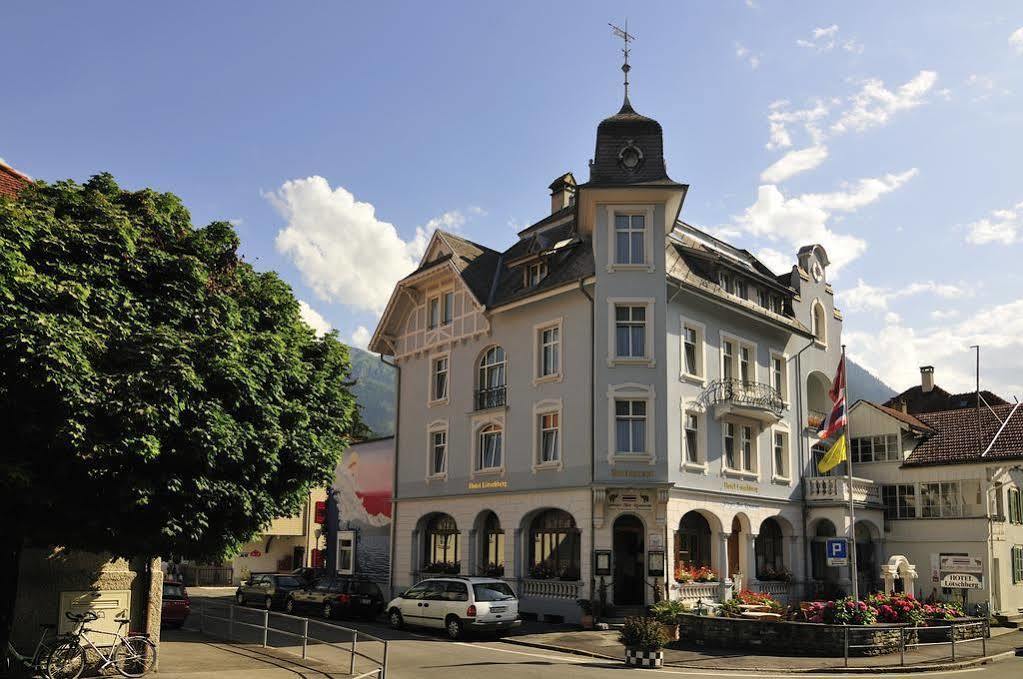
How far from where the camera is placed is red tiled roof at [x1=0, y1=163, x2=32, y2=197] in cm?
1761

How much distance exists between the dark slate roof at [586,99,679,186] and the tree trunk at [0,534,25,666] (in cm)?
2181

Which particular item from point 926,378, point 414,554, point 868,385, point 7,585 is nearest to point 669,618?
point 414,554

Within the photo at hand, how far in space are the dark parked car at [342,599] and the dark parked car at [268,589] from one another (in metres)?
1.47

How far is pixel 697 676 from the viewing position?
63.7ft

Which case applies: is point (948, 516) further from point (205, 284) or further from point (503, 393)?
point (205, 284)

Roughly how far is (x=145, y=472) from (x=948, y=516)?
3433 centimetres

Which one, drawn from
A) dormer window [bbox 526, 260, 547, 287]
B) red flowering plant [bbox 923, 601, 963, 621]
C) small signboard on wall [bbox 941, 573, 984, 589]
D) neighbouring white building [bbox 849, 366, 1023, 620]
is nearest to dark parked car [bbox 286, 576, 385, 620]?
dormer window [bbox 526, 260, 547, 287]

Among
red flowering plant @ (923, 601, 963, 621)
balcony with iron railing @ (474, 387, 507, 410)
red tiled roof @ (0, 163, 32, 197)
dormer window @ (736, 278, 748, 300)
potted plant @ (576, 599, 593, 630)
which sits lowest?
potted plant @ (576, 599, 593, 630)

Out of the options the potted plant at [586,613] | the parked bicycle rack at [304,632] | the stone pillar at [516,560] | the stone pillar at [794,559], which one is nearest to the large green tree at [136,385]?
the parked bicycle rack at [304,632]

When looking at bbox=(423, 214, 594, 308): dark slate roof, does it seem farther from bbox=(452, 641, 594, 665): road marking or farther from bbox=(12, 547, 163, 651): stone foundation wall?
bbox=(12, 547, 163, 651): stone foundation wall

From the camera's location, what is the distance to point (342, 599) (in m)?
31.2

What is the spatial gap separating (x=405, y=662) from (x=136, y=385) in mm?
10234

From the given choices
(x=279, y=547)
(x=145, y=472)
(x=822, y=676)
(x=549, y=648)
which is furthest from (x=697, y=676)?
(x=279, y=547)

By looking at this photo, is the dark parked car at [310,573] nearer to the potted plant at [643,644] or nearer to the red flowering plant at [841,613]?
the potted plant at [643,644]
